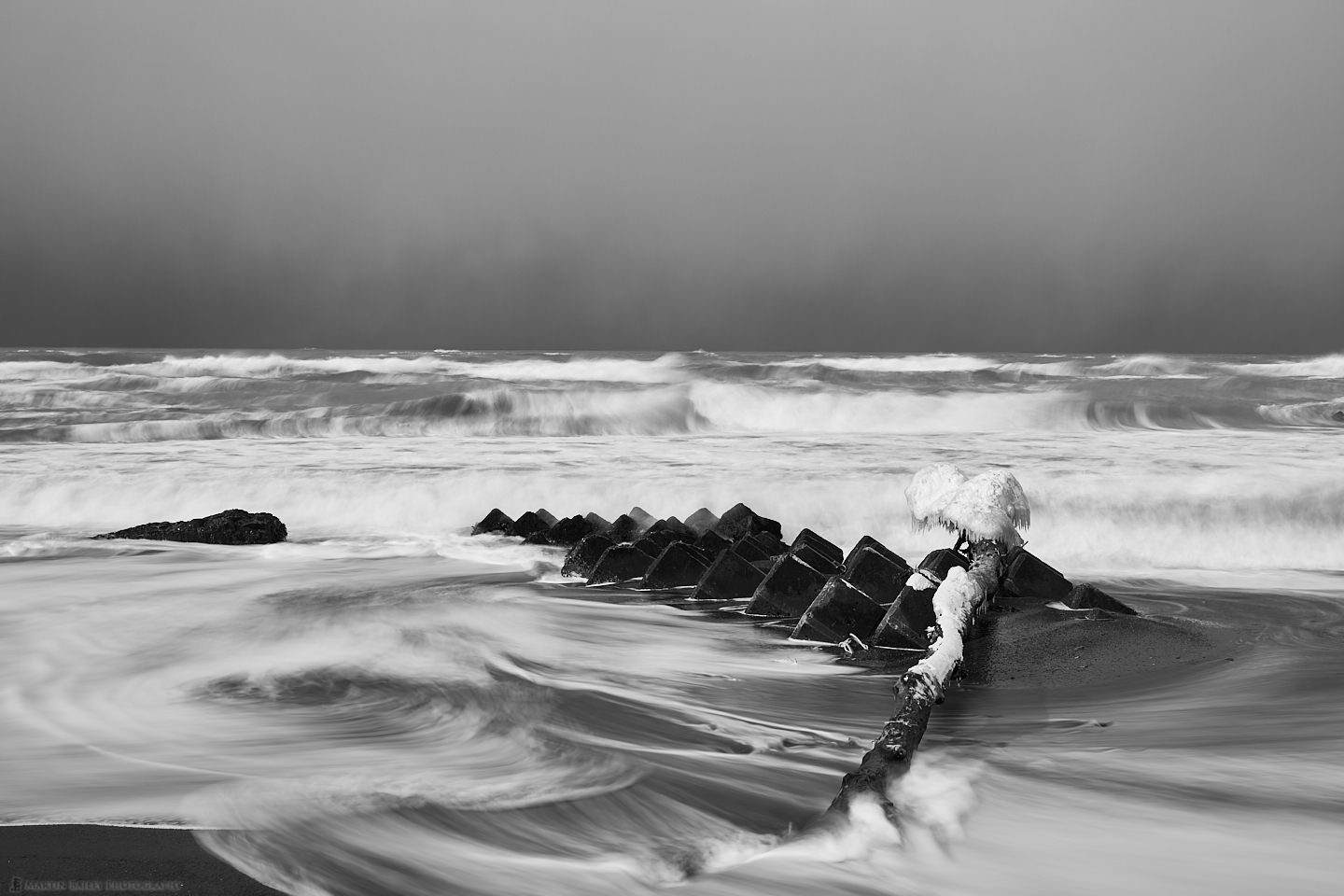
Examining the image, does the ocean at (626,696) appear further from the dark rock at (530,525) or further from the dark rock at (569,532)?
the dark rock at (569,532)

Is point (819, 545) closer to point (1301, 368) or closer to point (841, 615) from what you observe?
point (841, 615)

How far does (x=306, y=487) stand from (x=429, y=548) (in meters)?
3.04

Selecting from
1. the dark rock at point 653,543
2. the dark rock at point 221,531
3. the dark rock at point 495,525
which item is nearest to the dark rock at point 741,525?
the dark rock at point 653,543

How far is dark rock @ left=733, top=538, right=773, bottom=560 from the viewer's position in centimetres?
613

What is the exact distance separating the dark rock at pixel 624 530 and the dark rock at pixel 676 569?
3.04ft

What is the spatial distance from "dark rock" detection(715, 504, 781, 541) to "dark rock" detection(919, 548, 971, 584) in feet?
6.87

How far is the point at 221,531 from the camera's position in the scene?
775 cm

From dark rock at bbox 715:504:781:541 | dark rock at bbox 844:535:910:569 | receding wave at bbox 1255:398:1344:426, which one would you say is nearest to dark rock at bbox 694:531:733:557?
dark rock at bbox 715:504:781:541

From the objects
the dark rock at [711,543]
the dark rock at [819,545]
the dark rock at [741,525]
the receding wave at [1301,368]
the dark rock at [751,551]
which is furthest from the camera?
the receding wave at [1301,368]

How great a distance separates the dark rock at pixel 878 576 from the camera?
4977mm

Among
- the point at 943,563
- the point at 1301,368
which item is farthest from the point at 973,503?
the point at 1301,368

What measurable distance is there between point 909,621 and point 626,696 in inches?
49.1

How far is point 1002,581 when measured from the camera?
5.17 metres

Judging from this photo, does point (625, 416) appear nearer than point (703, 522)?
No
